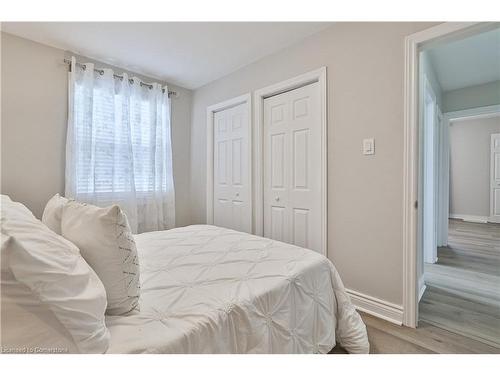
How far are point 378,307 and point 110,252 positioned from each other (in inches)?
76.1

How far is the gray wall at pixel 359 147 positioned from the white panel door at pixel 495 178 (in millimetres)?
5541

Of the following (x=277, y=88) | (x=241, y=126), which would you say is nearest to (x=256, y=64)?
(x=277, y=88)

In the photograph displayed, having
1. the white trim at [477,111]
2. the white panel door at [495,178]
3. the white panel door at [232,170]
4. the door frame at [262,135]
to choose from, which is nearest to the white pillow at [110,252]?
the door frame at [262,135]

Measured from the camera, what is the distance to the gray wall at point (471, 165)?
5488mm

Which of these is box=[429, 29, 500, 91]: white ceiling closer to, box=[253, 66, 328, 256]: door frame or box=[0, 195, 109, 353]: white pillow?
box=[253, 66, 328, 256]: door frame

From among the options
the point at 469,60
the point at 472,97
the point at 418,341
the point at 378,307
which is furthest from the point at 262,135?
the point at 472,97

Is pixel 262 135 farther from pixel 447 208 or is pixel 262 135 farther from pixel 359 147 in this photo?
pixel 447 208

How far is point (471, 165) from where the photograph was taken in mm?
5730

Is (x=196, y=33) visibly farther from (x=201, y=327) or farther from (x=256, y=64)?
(x=201, y=327)

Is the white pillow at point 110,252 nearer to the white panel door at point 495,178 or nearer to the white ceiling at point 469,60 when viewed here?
A: the white ceiling at point 469,60

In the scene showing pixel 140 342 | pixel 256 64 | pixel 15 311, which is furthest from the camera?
pixel 256 64

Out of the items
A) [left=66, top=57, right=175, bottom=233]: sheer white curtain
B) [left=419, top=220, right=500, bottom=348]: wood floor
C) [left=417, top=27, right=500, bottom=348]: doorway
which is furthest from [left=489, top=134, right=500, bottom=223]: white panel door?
[left=66, top=57, right=175, bottom=233]: sheer white curtain

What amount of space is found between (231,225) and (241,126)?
125 cm
